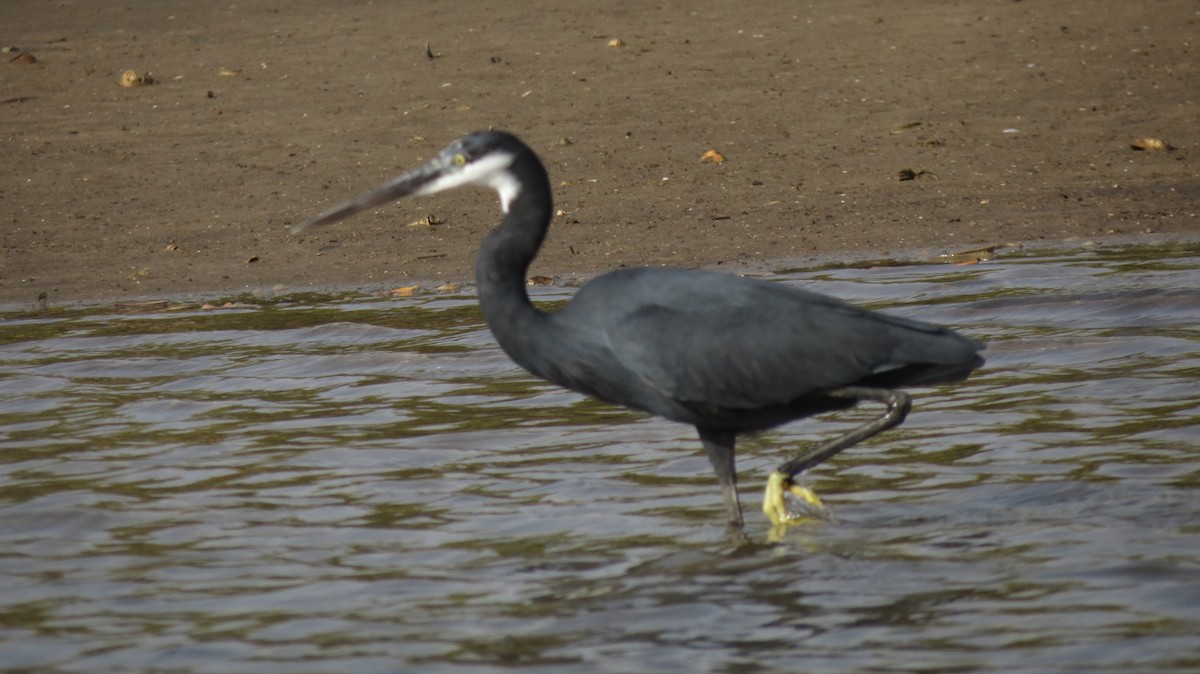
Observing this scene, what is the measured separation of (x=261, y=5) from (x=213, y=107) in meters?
2.42

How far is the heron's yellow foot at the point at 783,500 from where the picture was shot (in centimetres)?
552

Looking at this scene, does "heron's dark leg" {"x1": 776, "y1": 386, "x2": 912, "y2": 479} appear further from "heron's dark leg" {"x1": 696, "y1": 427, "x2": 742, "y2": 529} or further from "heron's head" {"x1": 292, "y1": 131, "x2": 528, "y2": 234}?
"heron's head" {"x1": 292, "y1": 131, "x2": 528, "y2": 234}

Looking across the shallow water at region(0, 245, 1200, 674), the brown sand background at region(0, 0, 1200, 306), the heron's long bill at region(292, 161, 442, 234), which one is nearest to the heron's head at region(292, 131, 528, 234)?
the heron's long bill at region(292, 161, 442, 234)

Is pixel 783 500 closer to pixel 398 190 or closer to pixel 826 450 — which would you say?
pixel 826 450

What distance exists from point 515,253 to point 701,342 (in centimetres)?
65

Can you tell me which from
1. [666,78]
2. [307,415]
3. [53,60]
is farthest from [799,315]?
[53,60]

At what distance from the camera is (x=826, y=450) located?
5.54 m

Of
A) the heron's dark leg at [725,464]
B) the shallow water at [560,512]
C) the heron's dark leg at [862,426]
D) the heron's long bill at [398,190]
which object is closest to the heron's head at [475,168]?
the heron's long bill at [398,190]

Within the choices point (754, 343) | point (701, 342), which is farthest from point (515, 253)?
point (754, 343)

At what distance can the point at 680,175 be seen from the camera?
1104 cm

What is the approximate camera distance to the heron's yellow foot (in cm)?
552

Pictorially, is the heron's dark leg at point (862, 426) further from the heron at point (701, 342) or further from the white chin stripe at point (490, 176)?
the white chin stripe at point (490, 176)

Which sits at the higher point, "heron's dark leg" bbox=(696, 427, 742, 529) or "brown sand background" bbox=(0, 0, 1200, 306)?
"brown sand background" bbox=(0, 0, 1200, 306)

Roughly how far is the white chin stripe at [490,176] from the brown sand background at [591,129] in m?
3.97
